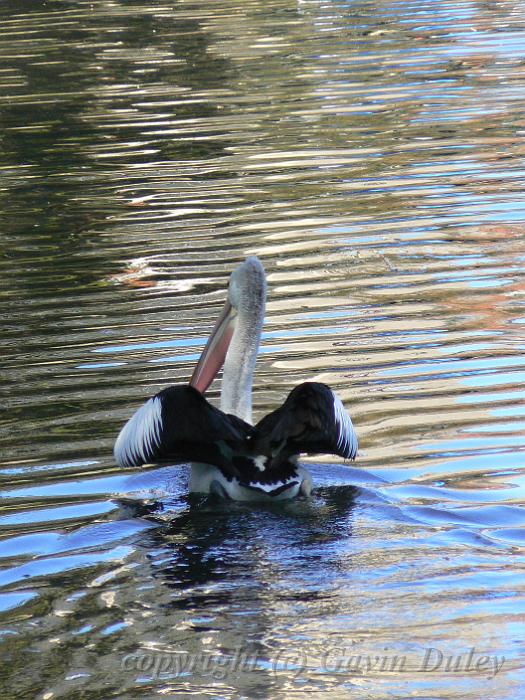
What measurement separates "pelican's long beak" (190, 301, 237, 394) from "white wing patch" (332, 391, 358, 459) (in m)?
1.33

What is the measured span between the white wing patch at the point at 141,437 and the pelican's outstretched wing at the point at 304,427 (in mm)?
A: 412

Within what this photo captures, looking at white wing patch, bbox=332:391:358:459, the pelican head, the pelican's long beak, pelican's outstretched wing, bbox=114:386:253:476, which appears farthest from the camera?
Answer: the pelican's long beak

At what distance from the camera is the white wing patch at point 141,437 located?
530 centimetres

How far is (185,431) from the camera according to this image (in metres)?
5.23

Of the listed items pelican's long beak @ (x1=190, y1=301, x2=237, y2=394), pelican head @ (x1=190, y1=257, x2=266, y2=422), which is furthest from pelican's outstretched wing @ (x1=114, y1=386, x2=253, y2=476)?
pelican's long beak @ (x1=190, y1=301, x2=237, y2=394)

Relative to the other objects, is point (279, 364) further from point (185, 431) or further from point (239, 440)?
point (185, 431)

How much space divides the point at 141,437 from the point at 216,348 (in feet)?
4.61

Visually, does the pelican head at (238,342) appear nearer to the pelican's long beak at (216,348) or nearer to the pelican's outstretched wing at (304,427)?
the pelican's long beak at (216,348)

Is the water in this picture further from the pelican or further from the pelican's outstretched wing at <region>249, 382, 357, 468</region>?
the pelican's outstretched wing at <region>249, 382, 357, 468</region>

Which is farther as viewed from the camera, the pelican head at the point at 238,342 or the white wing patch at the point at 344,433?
the pelican head at the point at 238,342

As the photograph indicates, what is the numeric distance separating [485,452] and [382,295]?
2393 mm

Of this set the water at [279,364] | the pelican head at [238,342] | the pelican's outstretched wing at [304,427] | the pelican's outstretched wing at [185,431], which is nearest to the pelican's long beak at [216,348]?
the pelican head at [238,342]

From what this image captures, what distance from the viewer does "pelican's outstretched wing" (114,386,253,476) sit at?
5223 mm

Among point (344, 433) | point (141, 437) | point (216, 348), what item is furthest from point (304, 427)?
point (216, 348)
